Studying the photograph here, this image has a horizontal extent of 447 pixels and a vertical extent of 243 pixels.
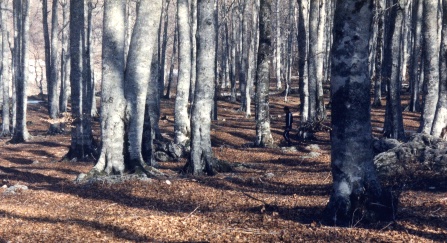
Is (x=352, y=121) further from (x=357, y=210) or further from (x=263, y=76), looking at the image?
(x=263, y=76)

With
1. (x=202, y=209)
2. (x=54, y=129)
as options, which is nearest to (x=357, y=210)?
(x=202, y=209)

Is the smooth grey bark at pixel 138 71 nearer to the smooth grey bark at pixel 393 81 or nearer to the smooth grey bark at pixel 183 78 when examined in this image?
the smooth grey bark at pixel 183 78

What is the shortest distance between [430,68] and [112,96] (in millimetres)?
7878

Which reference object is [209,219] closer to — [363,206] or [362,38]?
[363,206]

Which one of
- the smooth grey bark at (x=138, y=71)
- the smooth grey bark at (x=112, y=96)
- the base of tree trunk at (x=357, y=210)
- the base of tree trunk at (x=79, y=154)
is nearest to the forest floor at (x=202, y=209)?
the base of tree trunk at (x=357, y=210)

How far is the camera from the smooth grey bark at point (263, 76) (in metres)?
17.5

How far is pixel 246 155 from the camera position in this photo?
16.3 metres

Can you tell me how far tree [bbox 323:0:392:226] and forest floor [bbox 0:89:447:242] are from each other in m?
0.31

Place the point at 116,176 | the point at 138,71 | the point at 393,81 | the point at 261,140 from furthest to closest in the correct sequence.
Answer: the point at 261,140, the point at 393,81, the point at 138,71, the point at 116,176

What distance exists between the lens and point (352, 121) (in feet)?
21.5

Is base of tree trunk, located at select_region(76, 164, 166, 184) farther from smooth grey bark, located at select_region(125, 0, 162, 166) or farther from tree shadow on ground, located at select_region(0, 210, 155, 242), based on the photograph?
tree shadow on ground, located at select_region(0, 210, 155, 242)

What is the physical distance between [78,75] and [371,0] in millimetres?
12170

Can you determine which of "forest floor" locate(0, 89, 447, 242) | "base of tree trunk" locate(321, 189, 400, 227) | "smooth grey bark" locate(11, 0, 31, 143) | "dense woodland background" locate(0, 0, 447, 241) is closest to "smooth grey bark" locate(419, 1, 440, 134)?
"dense woodland background" locate(0, 0, 447, 241)

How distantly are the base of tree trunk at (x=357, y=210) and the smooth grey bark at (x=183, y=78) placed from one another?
1067 centimetres
